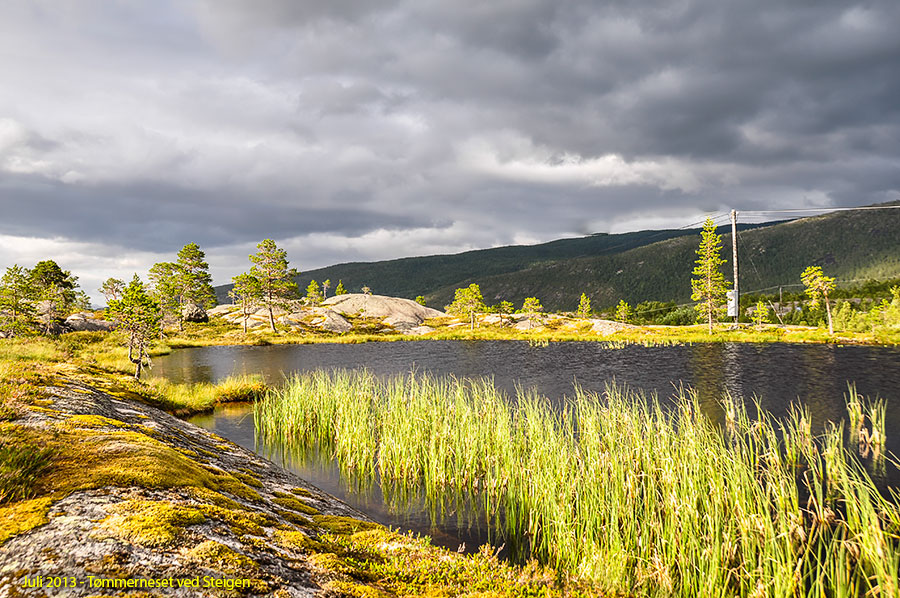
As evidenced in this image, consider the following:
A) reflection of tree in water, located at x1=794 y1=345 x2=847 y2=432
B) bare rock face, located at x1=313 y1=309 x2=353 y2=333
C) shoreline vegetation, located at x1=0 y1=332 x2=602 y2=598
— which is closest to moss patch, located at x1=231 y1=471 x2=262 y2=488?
shoreline vegetation, located at x1=0 y1=332 x2=602 y2=598

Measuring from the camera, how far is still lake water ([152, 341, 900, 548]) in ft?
42.0

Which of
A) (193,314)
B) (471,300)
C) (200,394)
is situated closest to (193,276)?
(193,314)

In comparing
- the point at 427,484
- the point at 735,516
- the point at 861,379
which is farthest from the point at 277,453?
the point at 861,379

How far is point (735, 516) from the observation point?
741 centimetres

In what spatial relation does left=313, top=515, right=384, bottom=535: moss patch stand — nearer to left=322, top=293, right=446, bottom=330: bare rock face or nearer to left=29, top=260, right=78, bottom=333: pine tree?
left=29, top=260, right=78, bottom=333: pine tree

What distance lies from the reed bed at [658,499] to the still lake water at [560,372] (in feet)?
4.30

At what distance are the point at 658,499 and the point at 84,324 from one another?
263ft

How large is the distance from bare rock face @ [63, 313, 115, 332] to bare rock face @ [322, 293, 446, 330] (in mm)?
40614

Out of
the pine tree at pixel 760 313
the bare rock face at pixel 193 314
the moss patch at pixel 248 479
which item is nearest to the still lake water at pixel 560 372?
the moss patch at pixel 248 479

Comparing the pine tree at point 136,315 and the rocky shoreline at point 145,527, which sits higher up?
the pine tree at point 136,315

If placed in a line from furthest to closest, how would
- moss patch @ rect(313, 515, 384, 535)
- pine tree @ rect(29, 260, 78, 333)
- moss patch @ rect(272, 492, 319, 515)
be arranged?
pine tree @ rect(29, 260, 78, 333)
moss patch @ rect(272, 492, 319, 515)
moss patch @ rect(313, 515, 384, 535)

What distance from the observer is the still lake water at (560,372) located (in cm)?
1280

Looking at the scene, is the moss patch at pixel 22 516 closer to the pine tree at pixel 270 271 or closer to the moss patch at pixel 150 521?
the moss patch at pixel 150 521

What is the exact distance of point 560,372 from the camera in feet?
112
